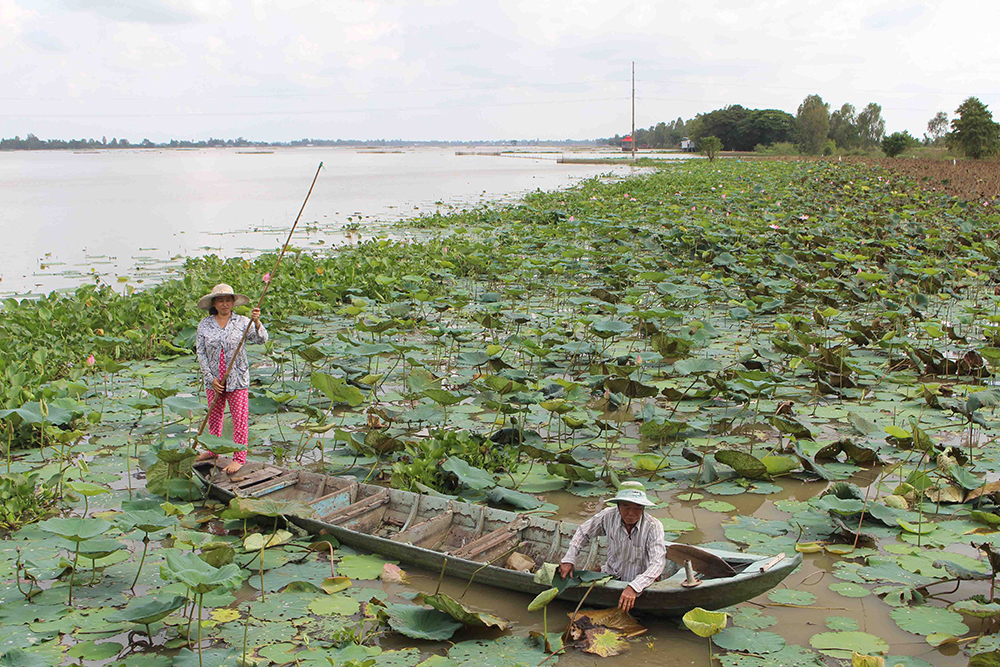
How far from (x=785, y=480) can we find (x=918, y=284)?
5.21 meters

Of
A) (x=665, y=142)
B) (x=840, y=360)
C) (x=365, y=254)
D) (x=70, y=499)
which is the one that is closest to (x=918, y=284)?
(x=840, y=360)

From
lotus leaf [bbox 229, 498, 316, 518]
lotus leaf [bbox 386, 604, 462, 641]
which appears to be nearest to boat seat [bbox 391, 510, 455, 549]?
lotus leaf [bbox 229, 498, 316, 518]

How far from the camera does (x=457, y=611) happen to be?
3.14 m

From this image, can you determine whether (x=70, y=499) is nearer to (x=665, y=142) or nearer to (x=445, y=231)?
(x=445, y=231)

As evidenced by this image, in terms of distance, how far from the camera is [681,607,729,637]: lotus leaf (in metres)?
2.74

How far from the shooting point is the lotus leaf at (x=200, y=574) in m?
2.74

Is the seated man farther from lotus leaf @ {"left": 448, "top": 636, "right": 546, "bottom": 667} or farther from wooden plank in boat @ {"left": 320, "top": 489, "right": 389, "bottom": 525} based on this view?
wooden plank in boat @ {"left": 320, "top": 489, "right": 389, "bottom": 525}

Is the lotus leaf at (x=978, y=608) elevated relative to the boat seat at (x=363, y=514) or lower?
elevated

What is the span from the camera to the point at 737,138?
2879 inches

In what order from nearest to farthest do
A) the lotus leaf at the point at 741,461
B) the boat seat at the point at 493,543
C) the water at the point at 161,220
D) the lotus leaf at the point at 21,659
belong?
the lotus leaf at the point at 21,659 → the boat seat at the point at 493,543 → the lotus leaf at the point at 741,461 → the water at the point at 161,220

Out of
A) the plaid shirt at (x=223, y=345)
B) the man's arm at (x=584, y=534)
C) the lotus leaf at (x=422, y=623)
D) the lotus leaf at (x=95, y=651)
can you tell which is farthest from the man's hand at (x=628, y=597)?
the plaid shirt at (x=223, y=345)

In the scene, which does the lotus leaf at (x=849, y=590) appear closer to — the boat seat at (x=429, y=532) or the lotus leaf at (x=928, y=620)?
the lotus leaf at (x=928, y=620)

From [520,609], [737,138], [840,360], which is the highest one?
[737,138]

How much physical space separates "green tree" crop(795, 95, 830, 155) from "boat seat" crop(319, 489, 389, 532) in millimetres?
63508
